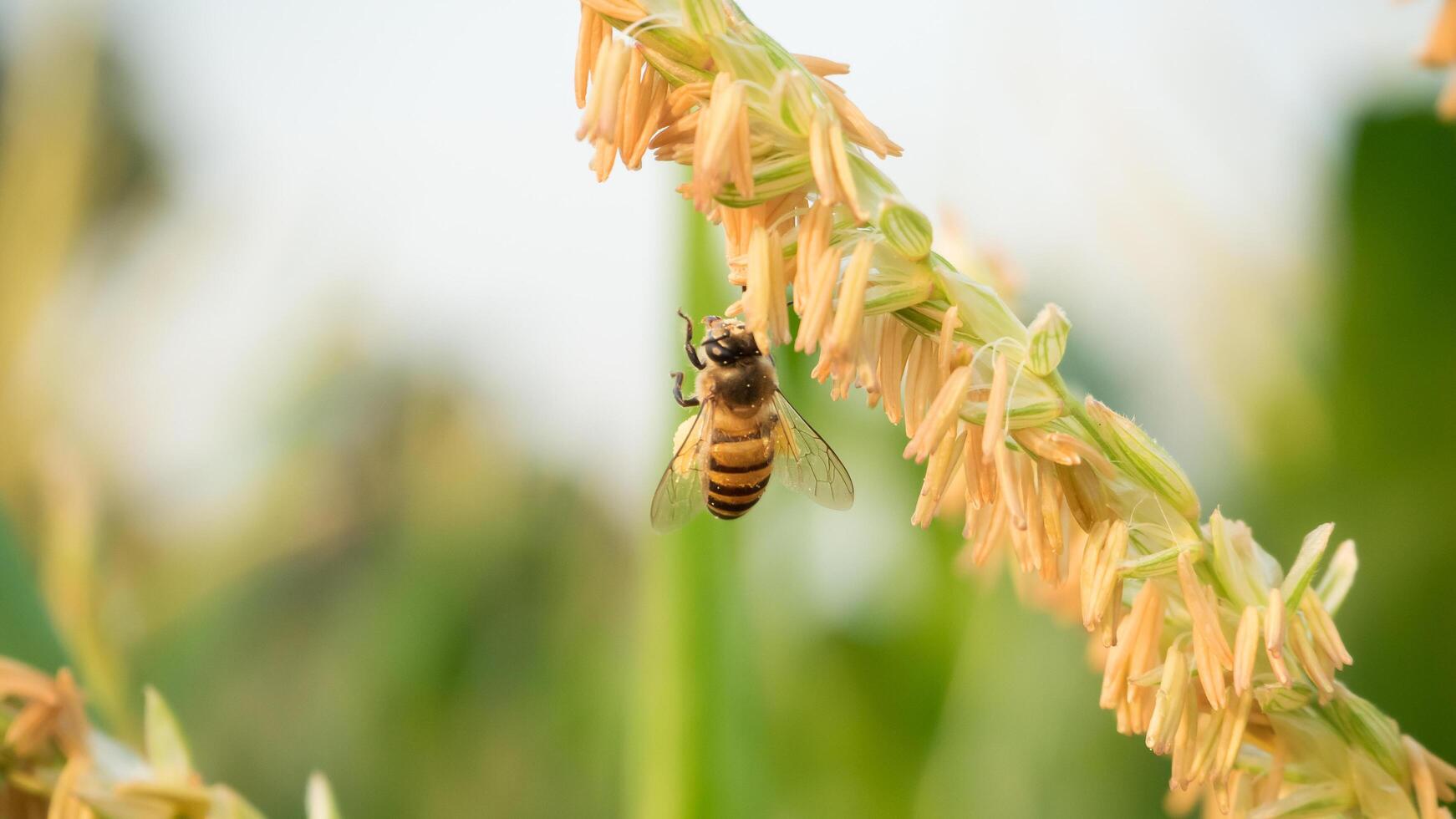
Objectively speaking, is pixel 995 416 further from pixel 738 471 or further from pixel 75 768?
pixel 738 471

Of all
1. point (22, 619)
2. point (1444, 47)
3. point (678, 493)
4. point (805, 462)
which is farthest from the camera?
point (805, 462)

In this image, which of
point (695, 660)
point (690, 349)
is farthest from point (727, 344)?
point (695, 660)


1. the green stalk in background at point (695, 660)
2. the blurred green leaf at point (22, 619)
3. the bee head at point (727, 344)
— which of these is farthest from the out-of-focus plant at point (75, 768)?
the bee head at point (727, 344)

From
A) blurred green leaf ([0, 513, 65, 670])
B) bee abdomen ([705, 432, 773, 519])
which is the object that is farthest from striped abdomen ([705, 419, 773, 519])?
blurred green leaf ([0, 513, 65, 670])

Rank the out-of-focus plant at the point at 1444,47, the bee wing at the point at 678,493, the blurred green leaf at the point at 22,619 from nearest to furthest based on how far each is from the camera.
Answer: the out-of-focus plant at the point at 1444,47 < the blurred green leaf at the point at 22,619 < the bee wing at the point at 678,493

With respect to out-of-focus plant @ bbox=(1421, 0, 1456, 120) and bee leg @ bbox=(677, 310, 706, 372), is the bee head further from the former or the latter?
out-of-focus plant @ bbox=(1421, 0, 1456, 120)

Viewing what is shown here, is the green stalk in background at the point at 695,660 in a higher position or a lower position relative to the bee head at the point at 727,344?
lower

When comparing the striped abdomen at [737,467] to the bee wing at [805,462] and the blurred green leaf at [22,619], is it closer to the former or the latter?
the bee wing at [805,462]
